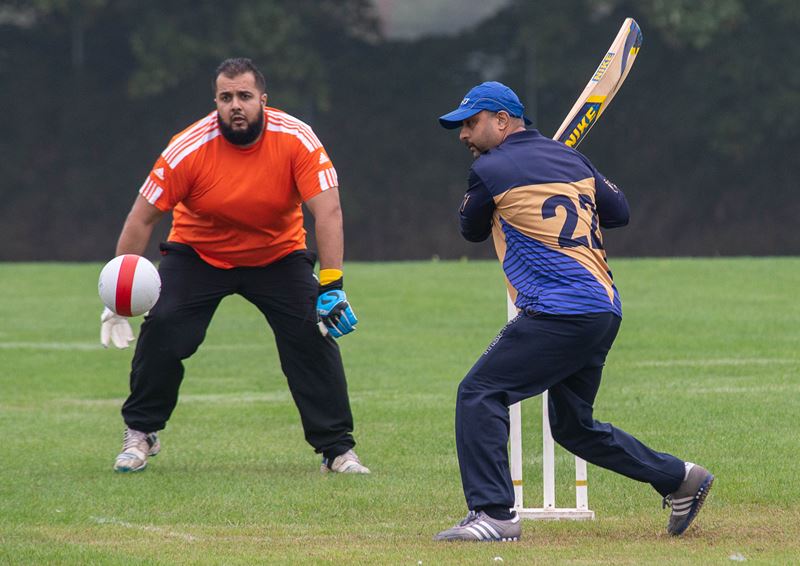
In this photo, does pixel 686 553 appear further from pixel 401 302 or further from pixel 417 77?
pixel 417 77

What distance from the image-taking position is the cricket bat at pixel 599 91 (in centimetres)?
679

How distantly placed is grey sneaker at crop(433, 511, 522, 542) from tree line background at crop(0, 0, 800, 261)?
31.8 m

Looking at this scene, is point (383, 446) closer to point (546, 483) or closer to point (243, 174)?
point (243, 174)

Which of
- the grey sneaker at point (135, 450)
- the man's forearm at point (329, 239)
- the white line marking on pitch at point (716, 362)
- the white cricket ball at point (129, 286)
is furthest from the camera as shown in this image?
the white line marking on pitch at point (716, 362)

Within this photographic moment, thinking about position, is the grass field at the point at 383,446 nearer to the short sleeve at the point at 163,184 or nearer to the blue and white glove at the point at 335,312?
the blue and white glove at the point at 335,312

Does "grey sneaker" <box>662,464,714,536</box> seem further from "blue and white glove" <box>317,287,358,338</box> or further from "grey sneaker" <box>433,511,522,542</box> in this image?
"blue and white glove" <box>317,287,358,338</box>

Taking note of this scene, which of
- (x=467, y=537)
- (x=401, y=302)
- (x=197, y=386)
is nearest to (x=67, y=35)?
(x=401, y=302)

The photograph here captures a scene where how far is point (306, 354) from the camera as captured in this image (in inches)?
332

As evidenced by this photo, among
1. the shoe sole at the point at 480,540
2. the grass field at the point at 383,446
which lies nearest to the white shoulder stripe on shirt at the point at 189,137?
the grass field at the point at 383,446

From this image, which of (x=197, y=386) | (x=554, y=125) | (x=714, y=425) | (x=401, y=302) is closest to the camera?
(x=714, y=425)

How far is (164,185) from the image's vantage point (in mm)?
8117

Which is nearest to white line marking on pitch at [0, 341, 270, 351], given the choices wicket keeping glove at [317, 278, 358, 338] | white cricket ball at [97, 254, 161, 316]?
white cricket ball at [97, 254, 161, 316]

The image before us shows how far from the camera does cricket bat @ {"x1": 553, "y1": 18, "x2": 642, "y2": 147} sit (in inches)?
267

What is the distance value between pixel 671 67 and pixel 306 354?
3294cm
